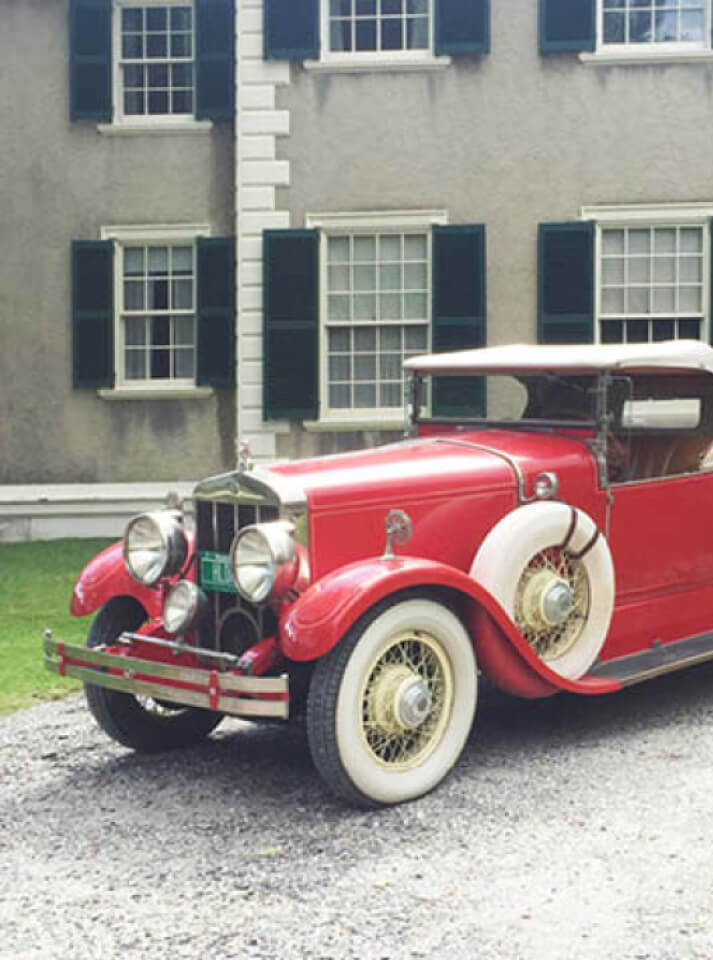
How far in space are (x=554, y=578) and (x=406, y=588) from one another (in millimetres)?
832

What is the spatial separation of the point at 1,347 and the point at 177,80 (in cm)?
328

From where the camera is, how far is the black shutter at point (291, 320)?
43.5ft

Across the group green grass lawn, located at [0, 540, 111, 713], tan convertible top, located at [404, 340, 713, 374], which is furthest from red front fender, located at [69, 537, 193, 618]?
tan convertible top, located at [404, 340, 713, 374]

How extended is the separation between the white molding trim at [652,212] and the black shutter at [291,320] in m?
2.73

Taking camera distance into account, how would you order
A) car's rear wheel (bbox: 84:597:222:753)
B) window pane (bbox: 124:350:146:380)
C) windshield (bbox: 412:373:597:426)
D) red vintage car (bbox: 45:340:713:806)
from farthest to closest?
window pane (bbox: 124:350:146:380)
windshield (bbox: 412:373:597:426)
car's rear wheel (bbox: 84:597:222:753)
red vintage car (bbox: 45:340:713:806)

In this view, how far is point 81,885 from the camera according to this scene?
168 inches

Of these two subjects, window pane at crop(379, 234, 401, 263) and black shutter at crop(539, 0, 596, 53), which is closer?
black shutter at crop(539, 0, 596, 53)

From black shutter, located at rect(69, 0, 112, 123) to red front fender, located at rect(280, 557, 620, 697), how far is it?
10171mm

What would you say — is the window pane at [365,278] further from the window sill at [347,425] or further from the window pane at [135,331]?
the window pane at [135,331]

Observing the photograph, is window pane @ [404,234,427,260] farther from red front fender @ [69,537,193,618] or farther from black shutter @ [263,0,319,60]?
red front fender @ [69,537,193,618]

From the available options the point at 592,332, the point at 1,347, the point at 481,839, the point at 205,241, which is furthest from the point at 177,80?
the point at 481,839

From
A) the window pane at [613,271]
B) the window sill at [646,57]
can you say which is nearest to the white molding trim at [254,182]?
the window sill at [646,57]

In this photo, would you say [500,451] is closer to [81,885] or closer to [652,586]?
[652,586]

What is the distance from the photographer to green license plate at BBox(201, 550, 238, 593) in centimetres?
530
